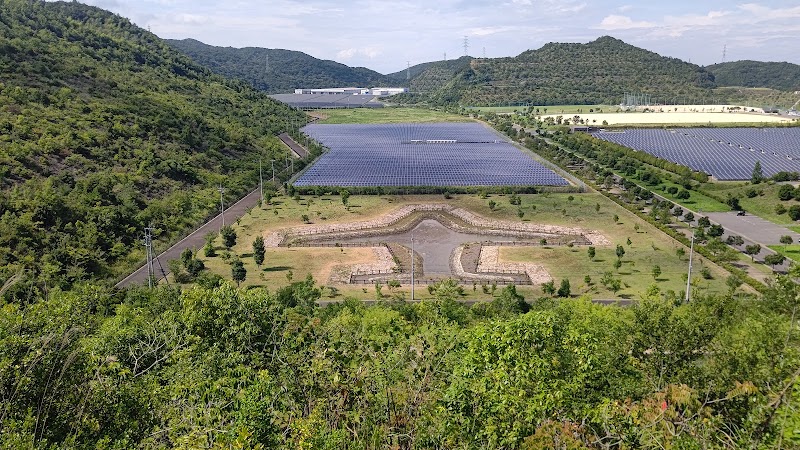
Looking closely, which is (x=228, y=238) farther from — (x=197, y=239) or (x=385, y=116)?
(x=385, y=116)


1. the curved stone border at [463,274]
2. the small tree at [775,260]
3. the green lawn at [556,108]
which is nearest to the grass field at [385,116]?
the green lawn at [556,108]

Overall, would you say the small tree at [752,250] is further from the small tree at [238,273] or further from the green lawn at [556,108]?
the green lawn at [556,108]

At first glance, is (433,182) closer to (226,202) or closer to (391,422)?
(226,202)

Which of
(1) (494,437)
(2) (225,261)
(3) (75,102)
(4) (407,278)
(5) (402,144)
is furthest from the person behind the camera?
(5) (402,144)

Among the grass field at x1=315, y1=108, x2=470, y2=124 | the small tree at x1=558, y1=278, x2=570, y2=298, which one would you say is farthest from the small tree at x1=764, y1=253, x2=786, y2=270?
the grass field at x1=315, y1=108, x2=470, y2=124

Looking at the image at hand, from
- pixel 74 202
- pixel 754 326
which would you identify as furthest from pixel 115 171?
pixel 754 326

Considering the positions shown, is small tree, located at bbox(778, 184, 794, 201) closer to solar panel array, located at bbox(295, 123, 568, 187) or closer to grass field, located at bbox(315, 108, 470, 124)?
solar panel array, located at bbox(295, 123, 568, 187)
